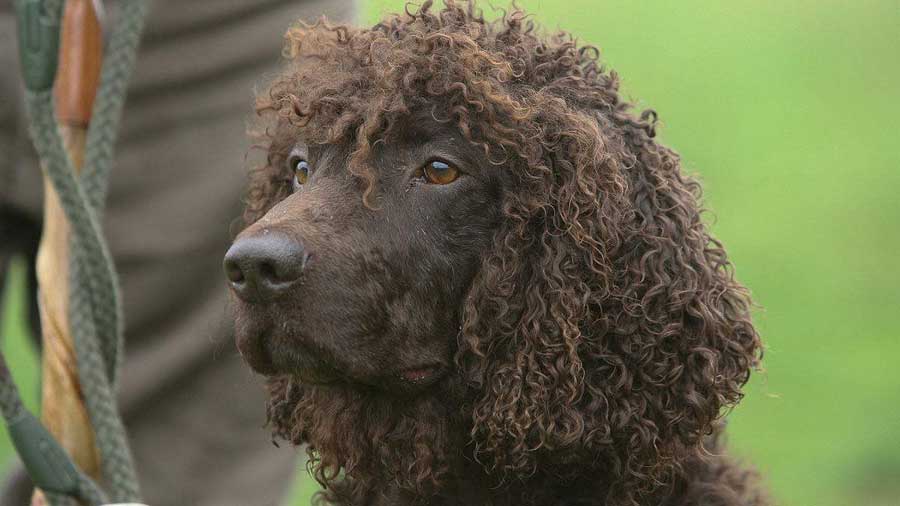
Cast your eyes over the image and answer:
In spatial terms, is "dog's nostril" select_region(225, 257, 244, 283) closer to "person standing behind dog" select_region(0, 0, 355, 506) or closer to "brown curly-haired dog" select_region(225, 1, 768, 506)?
"brown curly-haired dog" select_region(225, 1, 768, 506)

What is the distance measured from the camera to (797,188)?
12883mm

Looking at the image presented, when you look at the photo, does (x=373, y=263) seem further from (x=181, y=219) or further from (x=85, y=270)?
(x=181, y=219)

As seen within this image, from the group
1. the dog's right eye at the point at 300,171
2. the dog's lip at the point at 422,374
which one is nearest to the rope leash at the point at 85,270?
the dog's right eye at the point at 300,171

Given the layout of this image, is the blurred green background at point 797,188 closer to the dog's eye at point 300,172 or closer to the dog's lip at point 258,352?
the dog's eye at point 300,172

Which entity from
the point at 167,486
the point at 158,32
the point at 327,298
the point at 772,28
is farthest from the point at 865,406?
the point at 772,28

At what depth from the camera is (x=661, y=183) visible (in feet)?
11.0

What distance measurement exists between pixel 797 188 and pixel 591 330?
1010cm

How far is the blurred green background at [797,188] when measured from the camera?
8297mm

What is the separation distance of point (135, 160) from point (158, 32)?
0.48 meters

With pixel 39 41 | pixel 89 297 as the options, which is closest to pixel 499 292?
pixel 89 297

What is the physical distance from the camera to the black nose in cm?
303

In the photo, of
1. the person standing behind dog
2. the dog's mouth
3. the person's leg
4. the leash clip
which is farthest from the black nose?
the person's leg

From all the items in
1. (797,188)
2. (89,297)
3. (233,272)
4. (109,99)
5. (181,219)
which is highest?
(797,188)

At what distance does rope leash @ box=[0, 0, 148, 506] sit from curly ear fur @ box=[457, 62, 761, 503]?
0.87 metres
